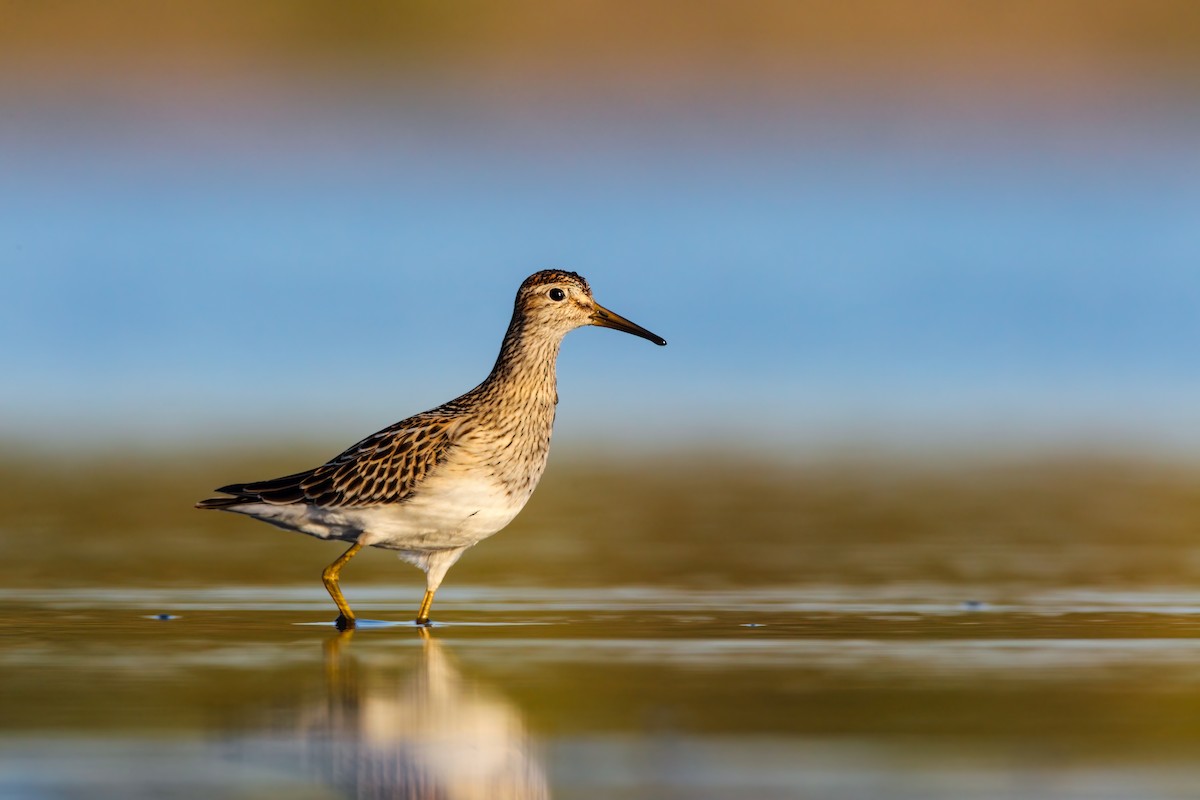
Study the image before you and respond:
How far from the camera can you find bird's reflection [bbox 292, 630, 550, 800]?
25.3ft

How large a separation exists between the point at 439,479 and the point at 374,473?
0.42 m

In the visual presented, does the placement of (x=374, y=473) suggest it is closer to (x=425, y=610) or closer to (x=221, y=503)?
(x=425, y=610)

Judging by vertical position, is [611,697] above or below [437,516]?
below

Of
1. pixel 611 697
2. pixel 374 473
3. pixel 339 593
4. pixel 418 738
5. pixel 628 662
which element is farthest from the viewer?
pixel 374 473

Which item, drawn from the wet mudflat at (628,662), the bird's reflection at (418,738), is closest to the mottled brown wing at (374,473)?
the wet mudflat at (628,662)

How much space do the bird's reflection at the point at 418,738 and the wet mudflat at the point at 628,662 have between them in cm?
2

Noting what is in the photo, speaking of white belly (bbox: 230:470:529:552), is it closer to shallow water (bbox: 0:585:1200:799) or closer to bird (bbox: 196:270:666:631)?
bird (bbox: 196:270:666:631)

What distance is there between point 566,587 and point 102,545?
3.65 m

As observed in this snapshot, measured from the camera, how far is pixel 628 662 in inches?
409

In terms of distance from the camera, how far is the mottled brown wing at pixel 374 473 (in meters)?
12.4

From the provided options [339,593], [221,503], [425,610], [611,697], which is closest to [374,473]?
[339,593]

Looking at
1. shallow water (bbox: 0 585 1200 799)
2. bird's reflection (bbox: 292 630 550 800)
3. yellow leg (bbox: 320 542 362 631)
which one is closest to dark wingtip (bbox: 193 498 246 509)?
shallow water (bbox: 0 585 1200 799)

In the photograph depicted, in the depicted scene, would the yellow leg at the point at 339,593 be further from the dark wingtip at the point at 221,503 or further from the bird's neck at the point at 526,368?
the bird's neck at the point at 526,368

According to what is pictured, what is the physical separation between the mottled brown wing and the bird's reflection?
6.57 feet
